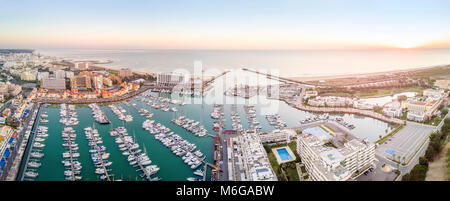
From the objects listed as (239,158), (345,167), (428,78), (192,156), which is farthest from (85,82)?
(428,78)

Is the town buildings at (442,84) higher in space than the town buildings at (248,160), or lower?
higher

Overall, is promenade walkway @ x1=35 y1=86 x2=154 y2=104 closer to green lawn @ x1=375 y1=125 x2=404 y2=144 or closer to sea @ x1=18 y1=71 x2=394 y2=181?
sea @ x1=18 y1=71 x2=394 y2=181

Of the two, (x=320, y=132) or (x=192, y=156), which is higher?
(x=320, y=132)

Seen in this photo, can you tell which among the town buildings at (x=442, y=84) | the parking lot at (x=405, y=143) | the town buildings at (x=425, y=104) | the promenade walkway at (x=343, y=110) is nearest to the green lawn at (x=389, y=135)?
the parking lot at (x=405, y=143)

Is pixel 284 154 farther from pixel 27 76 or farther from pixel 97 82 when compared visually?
pixel 27 76

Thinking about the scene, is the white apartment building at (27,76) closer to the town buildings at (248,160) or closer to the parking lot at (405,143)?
the town buildings at (248,160)

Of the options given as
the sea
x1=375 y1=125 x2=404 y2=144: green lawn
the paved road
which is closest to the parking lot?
x1=375 y1=125 x2=404 y2=144: green lawn
